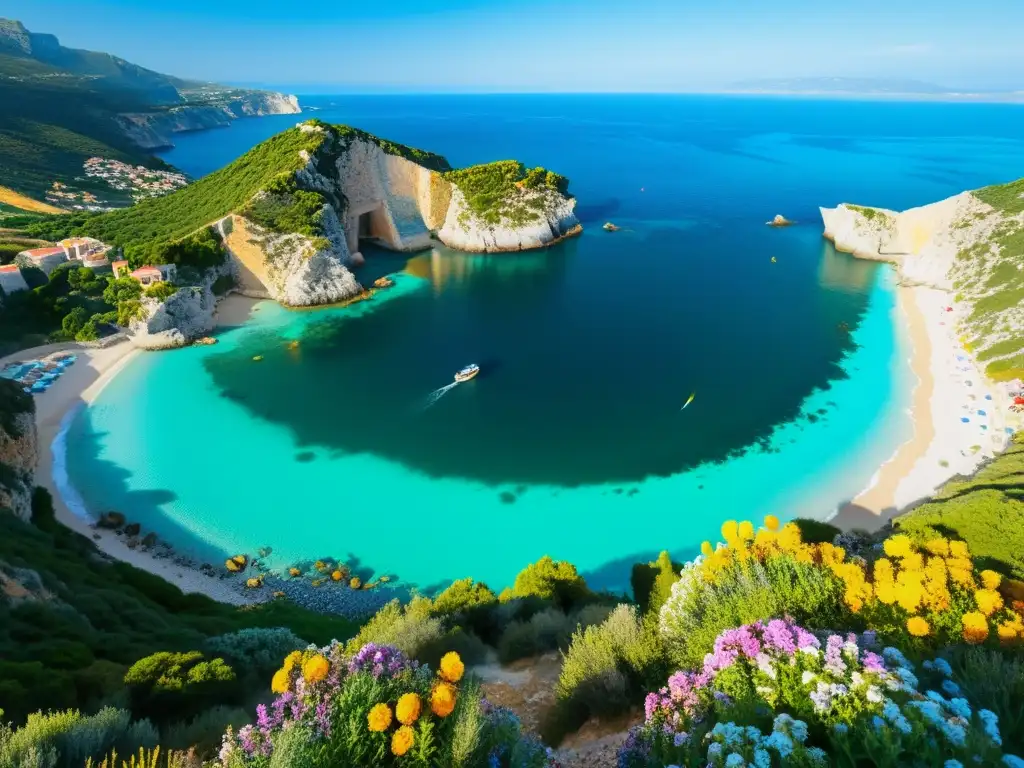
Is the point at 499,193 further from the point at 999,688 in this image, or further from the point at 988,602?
the point at 999,688

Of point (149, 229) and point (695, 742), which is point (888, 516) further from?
point (149, 229)

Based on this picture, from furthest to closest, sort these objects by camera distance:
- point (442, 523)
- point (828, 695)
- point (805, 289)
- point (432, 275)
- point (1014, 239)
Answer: point (432, 275)
point (805, 289)
point (1014, 239)
point (442, 523)
point (828, 695)

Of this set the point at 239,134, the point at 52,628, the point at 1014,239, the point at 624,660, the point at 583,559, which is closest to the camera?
the point at 624,660

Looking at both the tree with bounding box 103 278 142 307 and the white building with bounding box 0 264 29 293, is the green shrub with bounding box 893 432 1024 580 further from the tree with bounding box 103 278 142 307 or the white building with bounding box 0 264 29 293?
the white building with bounding box 0 264 29 293

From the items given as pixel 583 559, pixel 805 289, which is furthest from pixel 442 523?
pixel 805 289

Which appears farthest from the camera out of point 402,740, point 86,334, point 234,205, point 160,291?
point 234,205

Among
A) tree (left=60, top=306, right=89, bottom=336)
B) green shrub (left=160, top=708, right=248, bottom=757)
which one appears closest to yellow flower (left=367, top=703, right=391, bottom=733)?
green shrub (left=160, top=708, right=248, bottom=757)

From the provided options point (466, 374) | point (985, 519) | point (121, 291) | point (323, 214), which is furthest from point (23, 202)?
point (985, 519)
